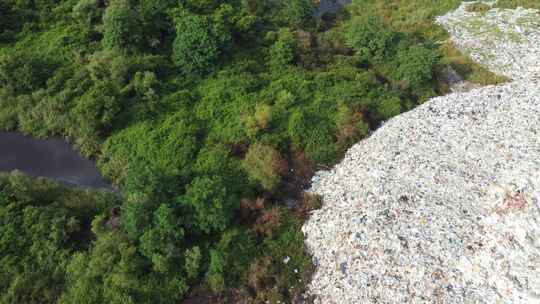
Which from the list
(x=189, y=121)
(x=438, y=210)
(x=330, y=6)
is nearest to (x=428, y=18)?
(x=330, y=6)

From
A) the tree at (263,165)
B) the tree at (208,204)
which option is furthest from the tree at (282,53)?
the tree at (208,204)

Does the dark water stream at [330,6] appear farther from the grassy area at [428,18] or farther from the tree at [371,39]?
the tree at [371,39]

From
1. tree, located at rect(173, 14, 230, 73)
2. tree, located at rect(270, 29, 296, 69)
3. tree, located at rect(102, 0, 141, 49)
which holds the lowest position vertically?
tree, located at rect(270, 29, 296, 69)

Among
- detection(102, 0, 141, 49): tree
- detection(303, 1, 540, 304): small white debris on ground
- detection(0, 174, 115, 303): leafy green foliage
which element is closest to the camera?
detection(303, 1, 540, 304): small white debris on ground

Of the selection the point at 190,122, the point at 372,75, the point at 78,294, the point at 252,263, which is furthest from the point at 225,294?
the point at 372,75

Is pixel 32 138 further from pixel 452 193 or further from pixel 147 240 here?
pixel 452 193

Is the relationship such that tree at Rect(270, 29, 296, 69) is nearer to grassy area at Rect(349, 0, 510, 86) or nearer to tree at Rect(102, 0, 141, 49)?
tree at Rect(102, 0, 141, 49)

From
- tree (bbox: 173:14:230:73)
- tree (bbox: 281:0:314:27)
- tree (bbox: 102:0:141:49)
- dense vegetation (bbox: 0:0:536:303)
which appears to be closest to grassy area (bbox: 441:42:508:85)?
dense vegetation (bbox: 0:0:536:303)
